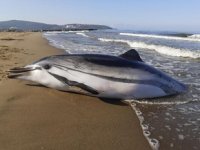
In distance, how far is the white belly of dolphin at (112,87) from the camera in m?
6.07

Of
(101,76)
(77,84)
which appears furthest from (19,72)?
(101,76)

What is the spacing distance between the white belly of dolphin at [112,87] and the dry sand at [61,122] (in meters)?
0.24

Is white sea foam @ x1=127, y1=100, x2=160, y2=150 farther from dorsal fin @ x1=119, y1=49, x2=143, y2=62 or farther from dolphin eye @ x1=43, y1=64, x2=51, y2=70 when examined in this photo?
dolphin eye @ x1=43, y1=64, x2=51, y2=70

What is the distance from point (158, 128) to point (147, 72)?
6.42 feet

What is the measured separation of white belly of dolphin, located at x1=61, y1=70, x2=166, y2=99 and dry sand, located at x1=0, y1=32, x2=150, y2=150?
0.79 ft

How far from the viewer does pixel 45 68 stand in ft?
21.4

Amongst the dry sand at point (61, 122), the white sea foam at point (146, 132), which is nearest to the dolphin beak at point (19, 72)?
the dry sand at point (61, 122)

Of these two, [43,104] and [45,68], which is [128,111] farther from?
[45,68]

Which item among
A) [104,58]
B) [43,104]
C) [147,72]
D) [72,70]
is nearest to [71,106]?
[43,104]

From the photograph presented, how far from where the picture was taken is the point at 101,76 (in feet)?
20.1

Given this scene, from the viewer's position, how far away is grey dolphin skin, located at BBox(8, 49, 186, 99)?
6105mm

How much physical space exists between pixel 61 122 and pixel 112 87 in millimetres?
1615

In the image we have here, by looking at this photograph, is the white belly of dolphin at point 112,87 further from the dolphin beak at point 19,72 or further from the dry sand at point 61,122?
the dolphin beak at point 19,72

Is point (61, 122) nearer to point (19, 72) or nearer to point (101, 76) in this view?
point (101, 76)
